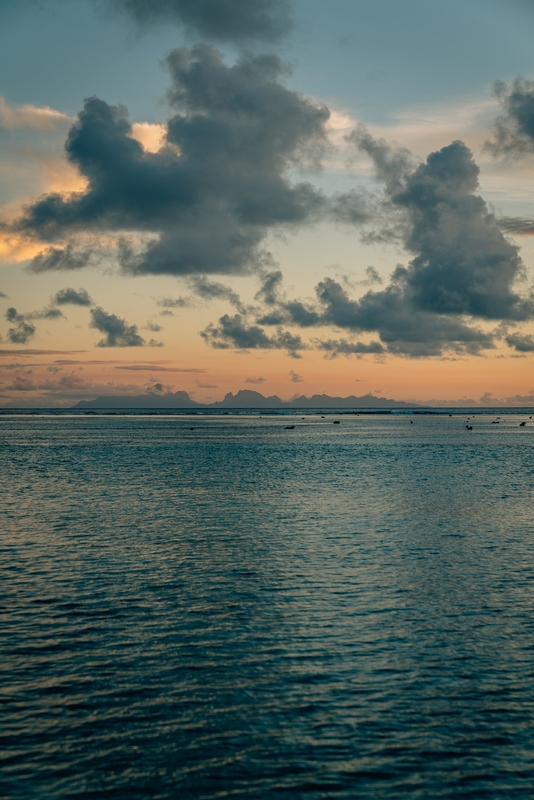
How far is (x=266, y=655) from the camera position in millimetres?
17609

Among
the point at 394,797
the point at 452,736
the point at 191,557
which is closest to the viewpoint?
the point at 394,797

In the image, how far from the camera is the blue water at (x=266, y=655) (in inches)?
478

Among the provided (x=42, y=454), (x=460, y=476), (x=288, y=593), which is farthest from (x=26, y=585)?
(x=42, y=454)

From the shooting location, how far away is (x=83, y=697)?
15.0m

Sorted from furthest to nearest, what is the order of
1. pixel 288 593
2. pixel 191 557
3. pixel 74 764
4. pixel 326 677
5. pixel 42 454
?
pixel 42 454 → pixel 191 557 → pixel 288 593 → pixel 326 677 → pixel 74 764

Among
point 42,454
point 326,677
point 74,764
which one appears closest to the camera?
point 74,764

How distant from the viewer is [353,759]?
12.4 m

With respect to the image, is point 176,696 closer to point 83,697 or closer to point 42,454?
point 83,697

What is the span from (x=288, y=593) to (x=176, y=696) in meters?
9.09

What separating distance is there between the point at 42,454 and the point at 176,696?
86.0 metres

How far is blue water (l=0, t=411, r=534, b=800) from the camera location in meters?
12.1

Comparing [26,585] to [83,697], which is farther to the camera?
[26,585]

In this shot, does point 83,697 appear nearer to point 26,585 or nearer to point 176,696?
point 176,696

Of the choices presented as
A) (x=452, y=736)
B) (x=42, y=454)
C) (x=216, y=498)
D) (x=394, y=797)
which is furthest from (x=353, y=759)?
(x=42, y=454)
